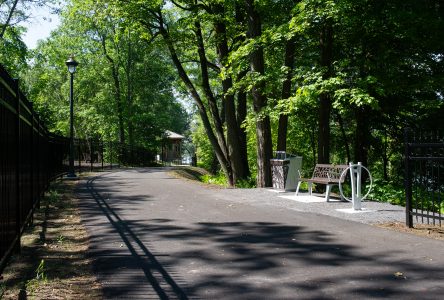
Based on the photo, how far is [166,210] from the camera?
9.36 metres

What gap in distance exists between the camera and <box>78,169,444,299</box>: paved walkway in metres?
4.20

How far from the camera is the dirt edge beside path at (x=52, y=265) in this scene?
13.4ft

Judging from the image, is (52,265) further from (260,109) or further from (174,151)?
(174,151)

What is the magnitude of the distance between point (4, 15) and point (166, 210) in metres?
26.8

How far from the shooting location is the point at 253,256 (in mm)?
5461

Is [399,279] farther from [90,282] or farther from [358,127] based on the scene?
[358,127]

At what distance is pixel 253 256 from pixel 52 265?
2.37 metres

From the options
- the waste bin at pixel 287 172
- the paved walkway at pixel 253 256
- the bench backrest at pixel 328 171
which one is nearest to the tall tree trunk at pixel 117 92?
the waste bin at pixel 287 172

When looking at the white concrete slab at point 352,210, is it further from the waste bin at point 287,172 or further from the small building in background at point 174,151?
the small building in background at point 174,151

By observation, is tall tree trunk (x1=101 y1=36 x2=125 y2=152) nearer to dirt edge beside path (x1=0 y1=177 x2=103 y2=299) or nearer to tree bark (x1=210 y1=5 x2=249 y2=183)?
tree bark (x1=210 y1=5 x2=249 y2=183)

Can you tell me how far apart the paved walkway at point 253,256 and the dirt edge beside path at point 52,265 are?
0.18 metres

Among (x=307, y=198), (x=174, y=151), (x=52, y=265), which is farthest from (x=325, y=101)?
(x=174, y=151)

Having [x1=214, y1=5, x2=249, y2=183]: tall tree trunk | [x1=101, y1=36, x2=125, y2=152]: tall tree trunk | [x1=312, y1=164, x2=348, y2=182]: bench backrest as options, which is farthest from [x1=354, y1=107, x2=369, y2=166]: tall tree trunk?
[x1=101, y1=36, x2=125, y2=152]: tall tree trunk

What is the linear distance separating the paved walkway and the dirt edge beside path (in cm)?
18
